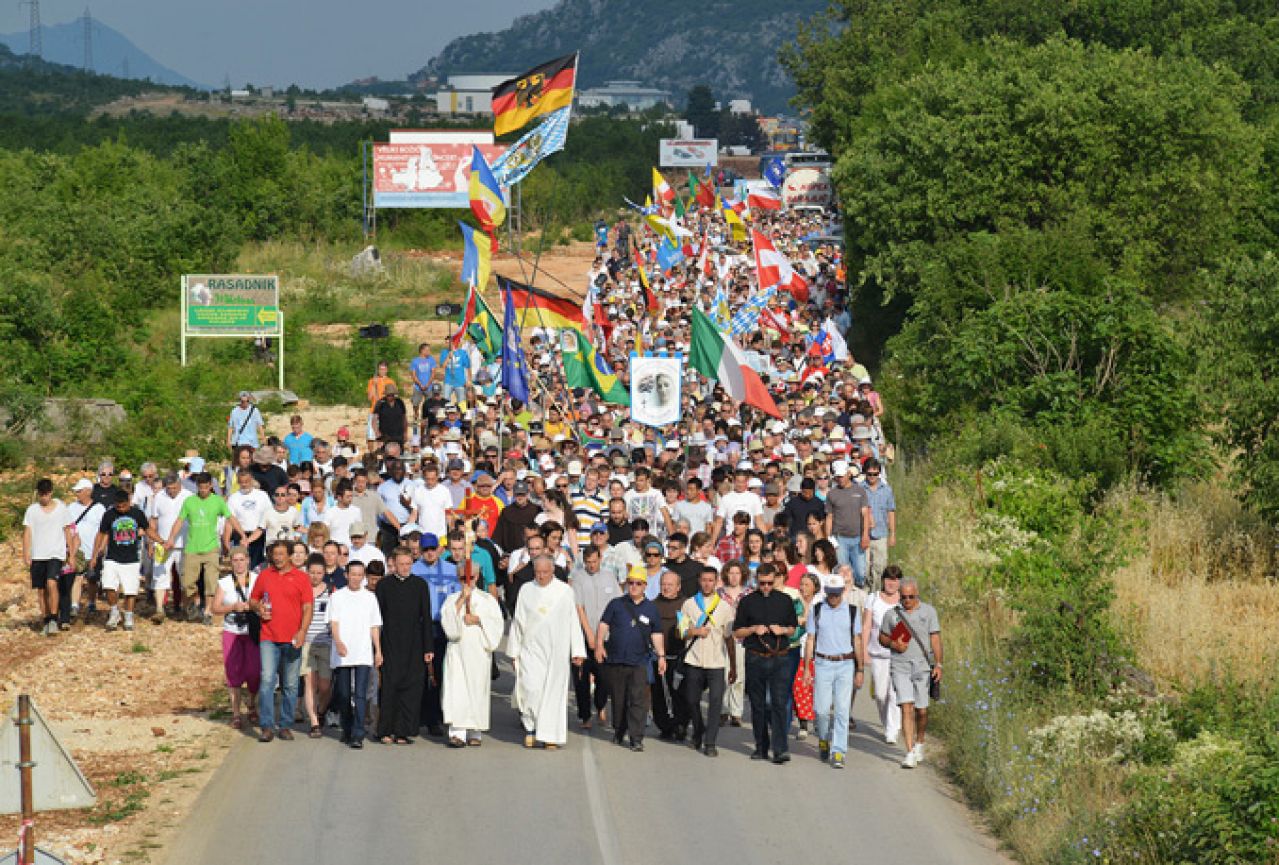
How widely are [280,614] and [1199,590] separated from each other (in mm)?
10179

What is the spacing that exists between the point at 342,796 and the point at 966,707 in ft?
17.1

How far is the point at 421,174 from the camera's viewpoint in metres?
66.8

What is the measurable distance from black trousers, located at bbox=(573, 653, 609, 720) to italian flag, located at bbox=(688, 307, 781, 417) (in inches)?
295

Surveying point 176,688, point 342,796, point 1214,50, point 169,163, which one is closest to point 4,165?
point 169,163

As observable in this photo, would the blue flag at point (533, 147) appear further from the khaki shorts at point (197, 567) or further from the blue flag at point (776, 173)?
the blue flag at point (776, 173)

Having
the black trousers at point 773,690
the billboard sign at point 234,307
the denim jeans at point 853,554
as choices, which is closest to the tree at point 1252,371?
the denim jeans at point 853,554

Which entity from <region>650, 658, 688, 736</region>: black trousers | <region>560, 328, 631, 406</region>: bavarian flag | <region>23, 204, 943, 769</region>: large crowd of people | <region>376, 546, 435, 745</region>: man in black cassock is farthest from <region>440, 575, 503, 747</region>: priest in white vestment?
<region>560, 328, 631, 406</region>: bavarian flag

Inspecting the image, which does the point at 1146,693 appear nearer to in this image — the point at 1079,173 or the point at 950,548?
the point at 950,548

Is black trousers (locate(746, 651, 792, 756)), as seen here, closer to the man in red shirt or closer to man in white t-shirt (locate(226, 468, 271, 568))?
the man in red shirt

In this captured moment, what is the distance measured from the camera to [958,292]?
1312 inches

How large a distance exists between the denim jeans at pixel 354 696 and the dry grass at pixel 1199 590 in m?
6.78

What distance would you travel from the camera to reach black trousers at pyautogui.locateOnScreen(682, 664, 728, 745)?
15.4 m

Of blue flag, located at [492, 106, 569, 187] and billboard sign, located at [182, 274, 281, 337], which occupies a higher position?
blue flag, located at [492, 106, 569, 187]

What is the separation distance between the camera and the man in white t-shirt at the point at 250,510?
775 inches
